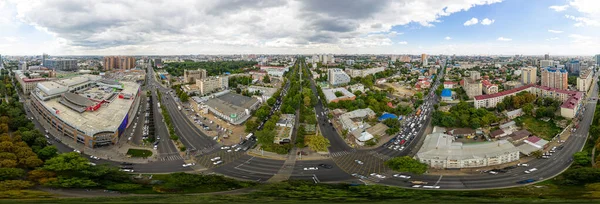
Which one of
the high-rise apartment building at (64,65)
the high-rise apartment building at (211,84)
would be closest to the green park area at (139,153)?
the high-rise apartment building at (211,84)

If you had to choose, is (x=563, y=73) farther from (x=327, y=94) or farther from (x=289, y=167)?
(x=289, y=167)

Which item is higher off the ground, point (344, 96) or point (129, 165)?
point (344, 96)

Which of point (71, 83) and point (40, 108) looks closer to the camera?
point (40, 108)

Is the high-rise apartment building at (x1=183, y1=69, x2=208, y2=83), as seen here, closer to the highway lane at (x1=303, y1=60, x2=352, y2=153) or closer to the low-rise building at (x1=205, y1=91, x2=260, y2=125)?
the low-rise building at (x1=205, y1=91, x2=260, y2=125)

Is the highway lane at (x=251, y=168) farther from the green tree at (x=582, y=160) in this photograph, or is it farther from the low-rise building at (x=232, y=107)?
the green tree at (x=582, y=160)

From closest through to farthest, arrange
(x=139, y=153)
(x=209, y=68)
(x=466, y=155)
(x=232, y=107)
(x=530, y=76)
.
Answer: (x=466, y=155)
(x=139, y=153)
(x=232, y=107)
(x=530, y=76)
(x=209, y=68)

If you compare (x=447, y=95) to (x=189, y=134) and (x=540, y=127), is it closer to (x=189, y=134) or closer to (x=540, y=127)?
(x=540, y=127)

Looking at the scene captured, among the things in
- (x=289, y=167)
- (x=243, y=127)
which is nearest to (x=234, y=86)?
(x=243, y=127)

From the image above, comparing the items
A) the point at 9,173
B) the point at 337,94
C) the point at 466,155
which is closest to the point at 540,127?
the point at 466,155
